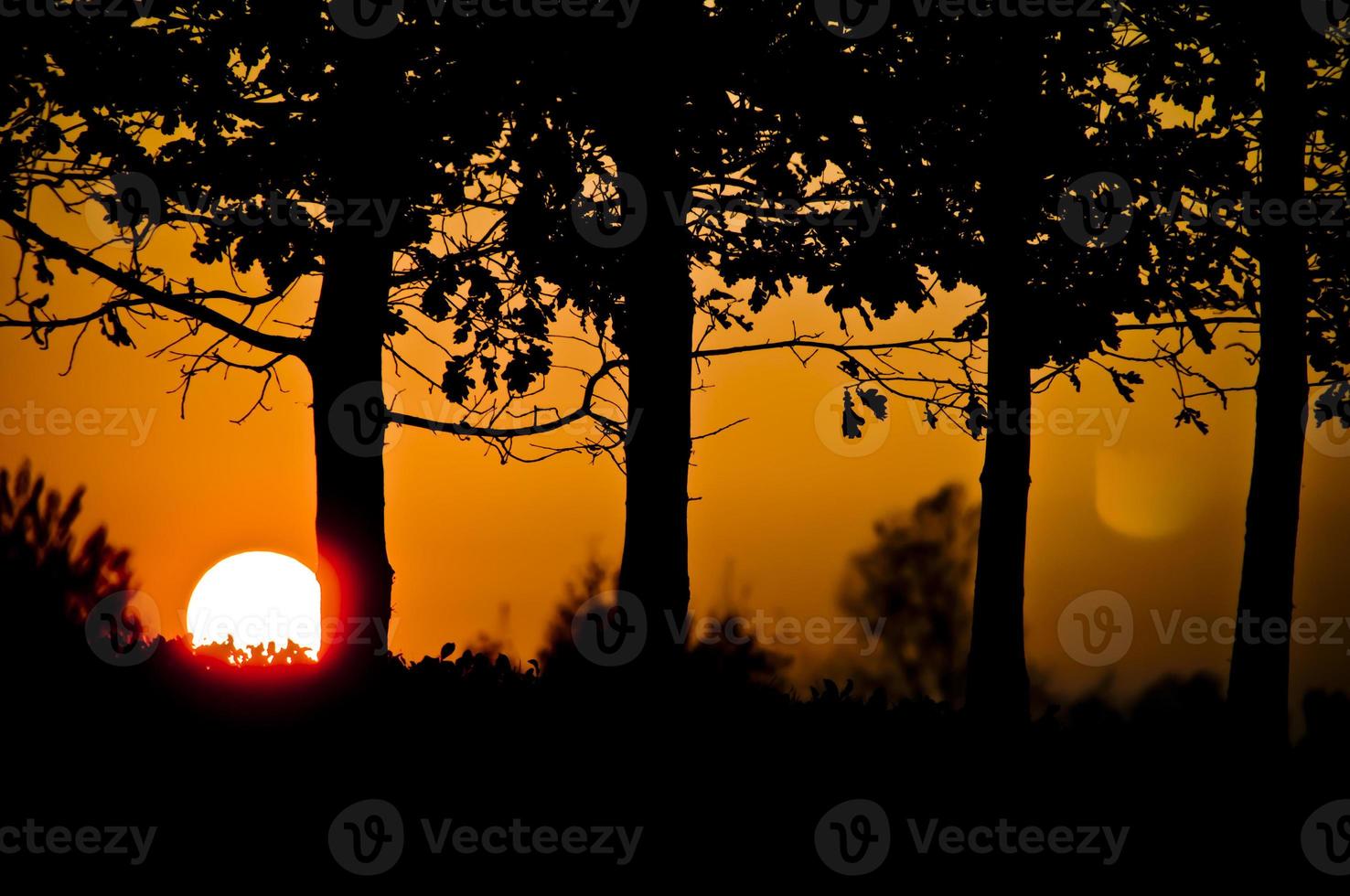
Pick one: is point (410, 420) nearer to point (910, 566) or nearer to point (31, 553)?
point (31, 553)

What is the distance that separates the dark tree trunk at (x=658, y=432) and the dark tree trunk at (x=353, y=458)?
2.23 metres

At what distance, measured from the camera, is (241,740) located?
8578 mm

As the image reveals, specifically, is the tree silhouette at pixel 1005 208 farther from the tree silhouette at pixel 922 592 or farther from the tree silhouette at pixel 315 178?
the tree silhouette at pixel 922 592

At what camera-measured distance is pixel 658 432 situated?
338 inches

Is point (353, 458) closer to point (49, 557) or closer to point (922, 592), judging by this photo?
point (49, 557)

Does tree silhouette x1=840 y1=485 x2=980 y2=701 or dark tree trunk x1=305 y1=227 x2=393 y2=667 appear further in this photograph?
tree silhouette x1=840 y1=485 x2=980 y2=701

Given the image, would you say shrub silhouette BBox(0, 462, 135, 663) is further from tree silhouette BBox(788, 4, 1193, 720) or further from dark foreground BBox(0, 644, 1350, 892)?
Answer: tree silhouette BBox(788, 4, 1193, 720)

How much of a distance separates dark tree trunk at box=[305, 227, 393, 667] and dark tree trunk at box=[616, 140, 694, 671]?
7.31 feet

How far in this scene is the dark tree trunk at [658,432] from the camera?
8547 millimetres

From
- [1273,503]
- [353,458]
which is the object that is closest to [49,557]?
[353,458]

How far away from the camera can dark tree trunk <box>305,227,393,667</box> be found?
9.25 m

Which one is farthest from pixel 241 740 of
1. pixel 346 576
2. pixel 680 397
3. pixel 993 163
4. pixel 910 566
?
pixel 910 566

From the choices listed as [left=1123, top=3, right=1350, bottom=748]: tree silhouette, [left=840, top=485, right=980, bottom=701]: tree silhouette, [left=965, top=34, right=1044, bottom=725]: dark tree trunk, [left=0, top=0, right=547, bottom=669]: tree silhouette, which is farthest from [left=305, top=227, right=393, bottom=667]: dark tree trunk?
[left=840, top=485, right=980, bottom=701]: tree silhouette

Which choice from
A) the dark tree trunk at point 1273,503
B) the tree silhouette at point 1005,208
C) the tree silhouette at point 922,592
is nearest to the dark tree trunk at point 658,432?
the tree silhouette at point 1005,208
